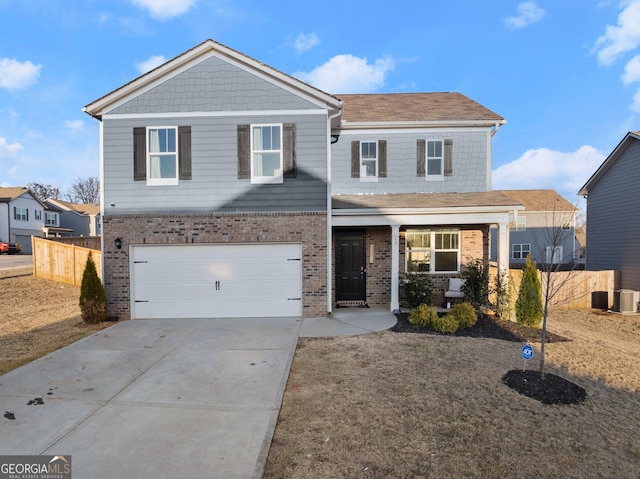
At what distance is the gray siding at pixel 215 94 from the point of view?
8.96m

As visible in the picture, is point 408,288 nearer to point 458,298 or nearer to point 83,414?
point 458,298

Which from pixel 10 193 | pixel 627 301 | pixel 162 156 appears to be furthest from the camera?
pixel 10 193

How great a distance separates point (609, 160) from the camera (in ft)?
45.9

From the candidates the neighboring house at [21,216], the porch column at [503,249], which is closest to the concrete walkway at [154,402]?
the porch column at [503,249]

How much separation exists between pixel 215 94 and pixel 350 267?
6203 millimetres

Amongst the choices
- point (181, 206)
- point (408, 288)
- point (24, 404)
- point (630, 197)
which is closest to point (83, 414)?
point (24, 404)

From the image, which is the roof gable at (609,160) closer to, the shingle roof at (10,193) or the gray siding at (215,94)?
the gray siding at (215,94)

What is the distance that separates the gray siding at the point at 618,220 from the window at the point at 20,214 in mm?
48693

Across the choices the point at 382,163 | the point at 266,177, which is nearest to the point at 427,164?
the point at 382,163

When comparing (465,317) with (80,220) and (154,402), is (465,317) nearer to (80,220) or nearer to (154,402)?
(154,402)

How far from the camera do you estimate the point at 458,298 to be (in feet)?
32.4

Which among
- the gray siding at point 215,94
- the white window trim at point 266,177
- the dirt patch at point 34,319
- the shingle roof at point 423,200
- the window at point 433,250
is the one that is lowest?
the dirt patch at point 34,319

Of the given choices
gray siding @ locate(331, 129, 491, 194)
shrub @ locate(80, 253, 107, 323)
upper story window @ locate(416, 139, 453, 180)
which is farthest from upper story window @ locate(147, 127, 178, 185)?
upper story window @ locate(416, 139, 453, 180)

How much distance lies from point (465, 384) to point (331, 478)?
2.80m
